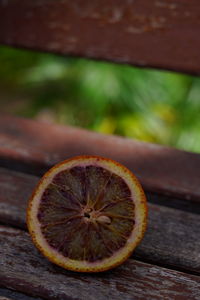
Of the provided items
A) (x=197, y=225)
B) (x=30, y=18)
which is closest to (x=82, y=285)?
(x=197, y=225)

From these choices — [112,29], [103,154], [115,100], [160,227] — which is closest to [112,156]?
[103,154]

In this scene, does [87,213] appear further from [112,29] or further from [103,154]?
[112,29]

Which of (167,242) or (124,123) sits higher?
(124,123)

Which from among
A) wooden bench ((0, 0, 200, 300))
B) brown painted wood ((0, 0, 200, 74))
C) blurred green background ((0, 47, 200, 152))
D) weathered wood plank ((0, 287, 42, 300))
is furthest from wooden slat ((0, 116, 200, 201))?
blurred green background ((0, 47, 200, 152))

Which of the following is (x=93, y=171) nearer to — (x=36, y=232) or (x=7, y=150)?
(x=36, y=232)

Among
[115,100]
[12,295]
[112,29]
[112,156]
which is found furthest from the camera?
[115,100]

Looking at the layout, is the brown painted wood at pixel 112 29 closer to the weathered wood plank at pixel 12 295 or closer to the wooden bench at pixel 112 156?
the wooden bench at pixel 112 156

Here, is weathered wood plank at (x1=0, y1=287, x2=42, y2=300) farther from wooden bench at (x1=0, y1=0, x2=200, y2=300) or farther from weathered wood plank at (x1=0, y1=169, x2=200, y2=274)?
weathered wood plank at (x1=0, y1=169, x2=200, y2=274)
